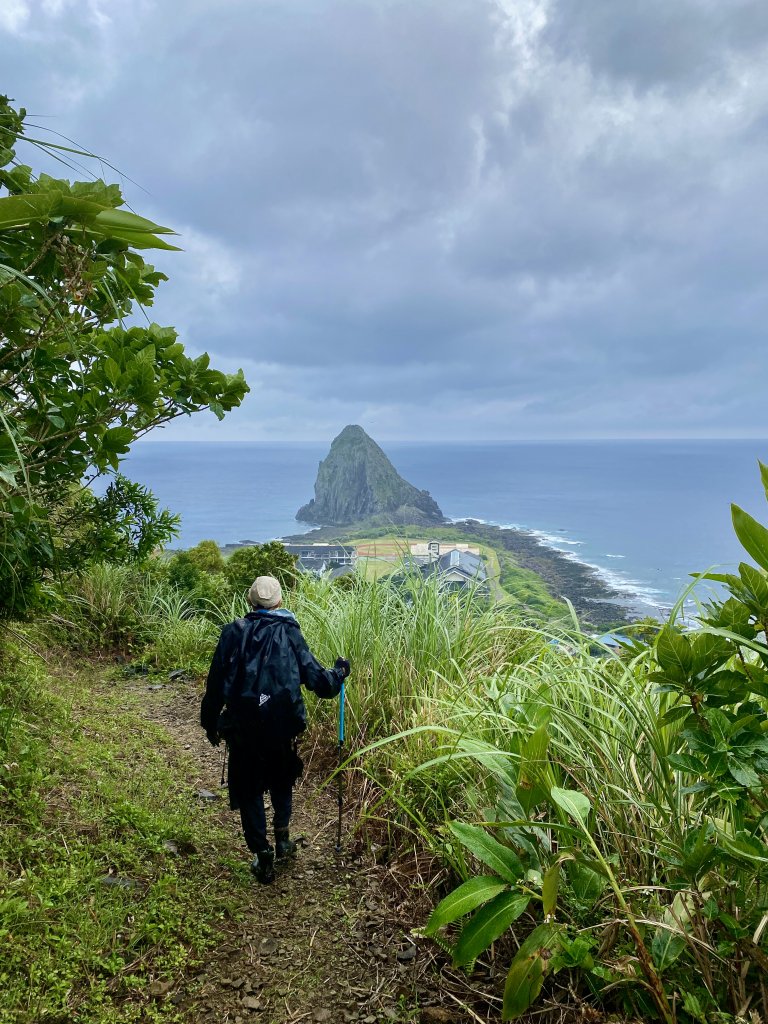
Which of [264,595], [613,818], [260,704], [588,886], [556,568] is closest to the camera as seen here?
[588,886]

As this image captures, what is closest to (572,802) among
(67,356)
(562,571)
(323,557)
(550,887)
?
(550,887)

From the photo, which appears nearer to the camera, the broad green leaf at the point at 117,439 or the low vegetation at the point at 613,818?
the low vegetation at the point at 613,818

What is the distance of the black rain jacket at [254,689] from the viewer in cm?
289

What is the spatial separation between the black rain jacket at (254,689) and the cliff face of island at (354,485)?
1207cm

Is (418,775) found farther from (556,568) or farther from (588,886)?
(556,568)

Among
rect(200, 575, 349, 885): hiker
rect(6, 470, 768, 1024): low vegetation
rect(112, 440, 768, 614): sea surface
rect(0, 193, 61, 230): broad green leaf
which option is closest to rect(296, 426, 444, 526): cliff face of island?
rect(112, 440, 768, 614): sea surface

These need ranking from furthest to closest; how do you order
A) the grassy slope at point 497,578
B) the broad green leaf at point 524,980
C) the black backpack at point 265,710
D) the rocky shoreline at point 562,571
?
the rocky shoreline at point 562,571 → the grassy slope at point 497,578 → the black backpack at point 265,710 → the broad green leaf at point 524,980

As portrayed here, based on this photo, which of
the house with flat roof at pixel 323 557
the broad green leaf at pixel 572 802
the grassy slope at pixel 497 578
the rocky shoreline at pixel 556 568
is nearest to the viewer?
the broad green leaf at pixel 572 802

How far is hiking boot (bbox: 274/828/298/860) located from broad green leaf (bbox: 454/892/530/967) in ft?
5.70

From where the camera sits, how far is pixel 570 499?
46.0 m

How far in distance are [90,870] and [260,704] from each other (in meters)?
0.94

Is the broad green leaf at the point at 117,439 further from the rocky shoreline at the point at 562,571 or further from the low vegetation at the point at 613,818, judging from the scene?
the rocky shoreline at the point at 562,571

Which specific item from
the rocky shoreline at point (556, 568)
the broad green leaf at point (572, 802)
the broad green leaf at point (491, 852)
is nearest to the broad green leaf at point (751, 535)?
the broad green leaf at point (572, 802)

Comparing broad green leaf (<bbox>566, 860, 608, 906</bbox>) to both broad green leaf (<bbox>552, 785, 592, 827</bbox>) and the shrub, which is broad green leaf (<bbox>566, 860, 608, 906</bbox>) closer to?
broad green leaf (<bbox>552, 785, 592, 827</bbox>)
